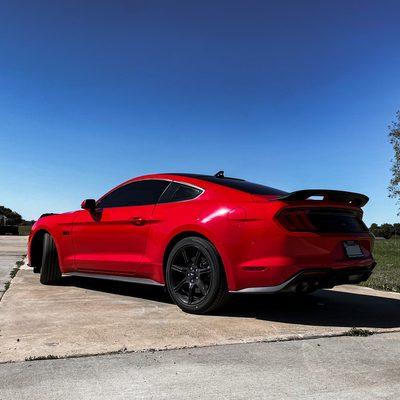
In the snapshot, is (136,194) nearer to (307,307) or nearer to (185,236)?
(185,236)

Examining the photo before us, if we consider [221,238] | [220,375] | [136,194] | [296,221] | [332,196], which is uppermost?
[136,194]

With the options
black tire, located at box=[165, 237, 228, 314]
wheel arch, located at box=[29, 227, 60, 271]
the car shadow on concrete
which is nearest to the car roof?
black tire, located at box=[165, 237, 228, 314]

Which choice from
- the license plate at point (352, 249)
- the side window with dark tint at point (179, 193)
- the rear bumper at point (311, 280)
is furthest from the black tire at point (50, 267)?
the license plate at point (352, 249)

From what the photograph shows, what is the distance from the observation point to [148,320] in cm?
444

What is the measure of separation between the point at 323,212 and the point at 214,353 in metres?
1.93

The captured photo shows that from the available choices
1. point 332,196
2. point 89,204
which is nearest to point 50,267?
point 89,204

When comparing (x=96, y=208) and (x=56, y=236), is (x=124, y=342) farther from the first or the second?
(x=56, y=236)

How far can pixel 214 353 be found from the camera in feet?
11.2

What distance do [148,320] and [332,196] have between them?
218cm

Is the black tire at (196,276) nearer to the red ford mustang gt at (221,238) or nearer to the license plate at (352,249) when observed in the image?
the red ford mustang gt at (221,238)

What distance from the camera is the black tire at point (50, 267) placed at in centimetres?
666

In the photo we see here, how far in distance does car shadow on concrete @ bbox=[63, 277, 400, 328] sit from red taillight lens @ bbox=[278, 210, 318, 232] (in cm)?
88

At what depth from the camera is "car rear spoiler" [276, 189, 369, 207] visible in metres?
4.41

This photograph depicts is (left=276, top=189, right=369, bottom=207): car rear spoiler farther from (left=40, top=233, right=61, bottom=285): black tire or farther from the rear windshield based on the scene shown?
(left=40, top=233, right=61, bottom=285): black tire
